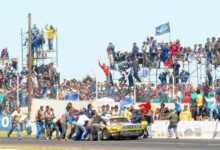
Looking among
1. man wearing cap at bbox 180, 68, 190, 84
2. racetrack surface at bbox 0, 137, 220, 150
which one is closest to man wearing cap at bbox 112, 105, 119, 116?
man wearing cap at bbox 180, 68, 190, 84

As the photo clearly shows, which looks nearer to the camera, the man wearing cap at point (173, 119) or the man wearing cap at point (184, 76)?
the man wearing cap at point (173, 119)

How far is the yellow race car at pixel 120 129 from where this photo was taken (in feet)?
113

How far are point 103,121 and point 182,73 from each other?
17.0 feet

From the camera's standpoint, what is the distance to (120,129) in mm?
34375

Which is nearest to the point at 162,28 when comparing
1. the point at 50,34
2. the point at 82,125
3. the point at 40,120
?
the point at 50,34

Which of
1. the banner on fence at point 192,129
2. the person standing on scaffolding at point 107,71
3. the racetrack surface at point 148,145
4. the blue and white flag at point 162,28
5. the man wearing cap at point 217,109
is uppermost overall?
the blue and white flag at point 162,28

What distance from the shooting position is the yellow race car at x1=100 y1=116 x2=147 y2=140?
34375 mm

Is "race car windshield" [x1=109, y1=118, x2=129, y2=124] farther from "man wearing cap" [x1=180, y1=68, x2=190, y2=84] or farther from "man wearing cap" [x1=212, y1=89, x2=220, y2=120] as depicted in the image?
"man wearing cap" [x1=212, y1=89, x2=220, y2=120]

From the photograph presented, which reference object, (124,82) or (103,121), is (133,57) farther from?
(103,121)

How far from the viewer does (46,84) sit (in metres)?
41.5

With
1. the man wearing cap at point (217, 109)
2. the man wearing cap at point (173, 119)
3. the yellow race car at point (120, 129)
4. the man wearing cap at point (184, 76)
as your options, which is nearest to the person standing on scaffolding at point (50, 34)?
the man wearing cap at point (184, 76)

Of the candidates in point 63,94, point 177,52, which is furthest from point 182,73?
point 63,94

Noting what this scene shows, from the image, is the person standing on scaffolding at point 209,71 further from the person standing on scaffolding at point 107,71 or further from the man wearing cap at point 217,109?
the person standing on scaffolding at point 107,71

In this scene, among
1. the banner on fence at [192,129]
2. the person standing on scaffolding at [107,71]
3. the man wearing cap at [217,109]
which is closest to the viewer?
the man wearing cap at [217,109]
